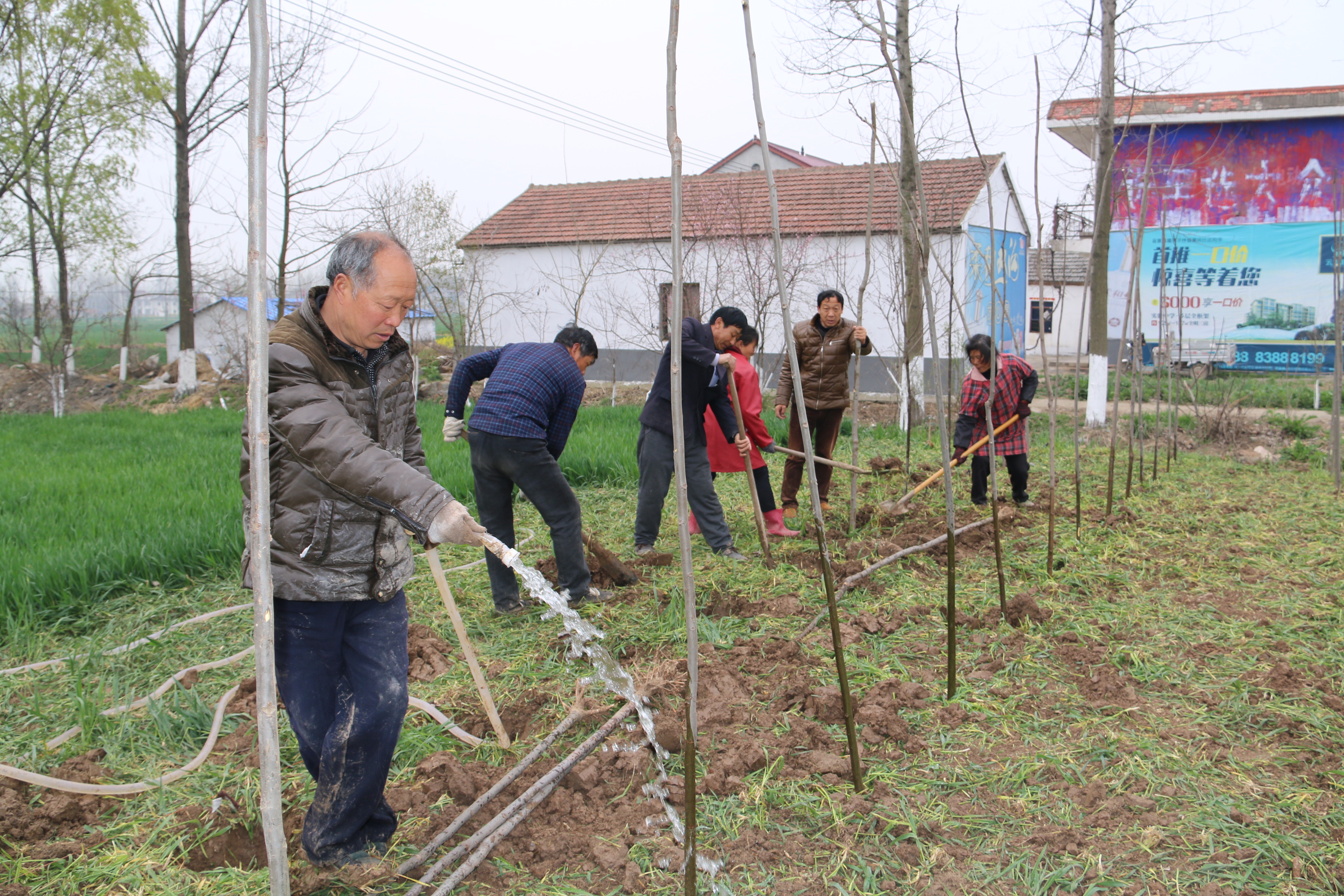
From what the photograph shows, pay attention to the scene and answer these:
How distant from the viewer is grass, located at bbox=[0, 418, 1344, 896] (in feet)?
7.11

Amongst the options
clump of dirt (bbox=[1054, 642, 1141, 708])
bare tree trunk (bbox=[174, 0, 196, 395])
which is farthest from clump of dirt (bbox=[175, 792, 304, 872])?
bare tree trunk (bbox=[174, 0, 196, 395])

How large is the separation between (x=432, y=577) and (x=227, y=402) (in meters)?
13.6

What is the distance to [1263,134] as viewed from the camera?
14.4 m

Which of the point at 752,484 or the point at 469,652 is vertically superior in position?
the point at 752,484

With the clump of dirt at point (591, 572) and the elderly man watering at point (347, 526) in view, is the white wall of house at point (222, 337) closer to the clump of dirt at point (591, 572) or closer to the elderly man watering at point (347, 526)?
the clump of dirt at point (591, 572)

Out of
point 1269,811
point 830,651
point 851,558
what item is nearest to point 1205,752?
point 1269,811

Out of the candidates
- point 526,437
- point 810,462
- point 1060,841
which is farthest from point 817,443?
point 1060,841

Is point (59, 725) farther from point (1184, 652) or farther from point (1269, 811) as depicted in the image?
point (1184, 652)

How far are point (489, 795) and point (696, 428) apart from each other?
9.31 ft

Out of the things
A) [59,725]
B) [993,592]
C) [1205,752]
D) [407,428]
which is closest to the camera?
[407,428]

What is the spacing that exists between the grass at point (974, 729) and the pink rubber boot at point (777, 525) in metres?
0.52

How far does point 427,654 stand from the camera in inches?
140

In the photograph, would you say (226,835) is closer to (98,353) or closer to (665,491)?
(665,491)

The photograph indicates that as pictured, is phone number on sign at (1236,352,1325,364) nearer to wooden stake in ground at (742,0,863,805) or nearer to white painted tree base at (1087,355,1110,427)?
white painted tree base at (1087,355,1110,427)
